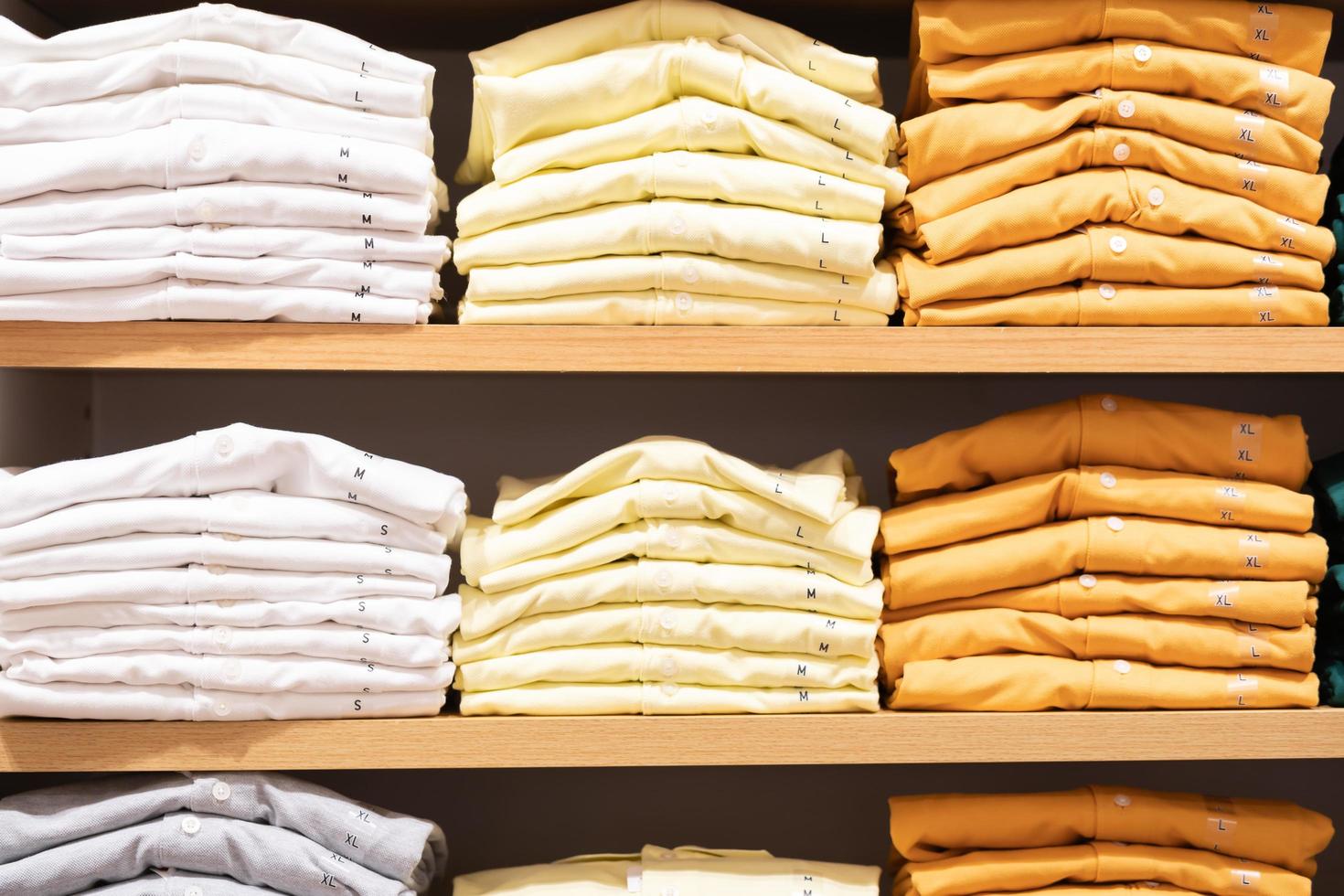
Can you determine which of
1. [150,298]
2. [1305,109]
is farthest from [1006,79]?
[150,298]

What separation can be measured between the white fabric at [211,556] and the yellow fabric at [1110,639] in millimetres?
541

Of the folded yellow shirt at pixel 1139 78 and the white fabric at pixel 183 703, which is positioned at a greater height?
the folded yellow shirt at pixel 1139 78

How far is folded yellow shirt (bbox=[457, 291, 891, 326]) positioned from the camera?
45.5 inches

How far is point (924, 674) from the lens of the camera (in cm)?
119

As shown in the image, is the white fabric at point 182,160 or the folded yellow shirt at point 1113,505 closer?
the white fabric at point 182,160

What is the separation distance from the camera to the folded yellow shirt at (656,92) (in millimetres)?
1154

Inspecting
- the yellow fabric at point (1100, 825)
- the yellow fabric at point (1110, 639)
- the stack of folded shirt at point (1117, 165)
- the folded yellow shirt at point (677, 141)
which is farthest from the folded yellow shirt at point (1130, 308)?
the yellow fabric at point (1100, 825)

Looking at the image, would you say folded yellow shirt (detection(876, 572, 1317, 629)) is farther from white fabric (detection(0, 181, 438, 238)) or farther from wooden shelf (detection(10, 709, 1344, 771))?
white fabric (detection(0, 181, 438, 238))

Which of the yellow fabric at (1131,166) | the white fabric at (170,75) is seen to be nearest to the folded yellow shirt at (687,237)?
the yellow fabric at (1131,166)

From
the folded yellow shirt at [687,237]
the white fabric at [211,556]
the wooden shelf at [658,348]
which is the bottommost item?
the white fabric at [211,556]

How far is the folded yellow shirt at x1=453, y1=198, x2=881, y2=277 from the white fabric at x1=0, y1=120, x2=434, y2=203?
6.7 inches

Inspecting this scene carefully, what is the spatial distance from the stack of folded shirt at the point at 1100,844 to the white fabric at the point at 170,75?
0.98 metres

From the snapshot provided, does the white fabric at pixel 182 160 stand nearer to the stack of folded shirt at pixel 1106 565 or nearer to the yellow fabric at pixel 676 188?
the yellow fabric at pixel 676 188

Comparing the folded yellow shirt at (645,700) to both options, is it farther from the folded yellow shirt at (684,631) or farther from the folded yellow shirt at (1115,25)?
the folded yellow shirt at (1115,25)
